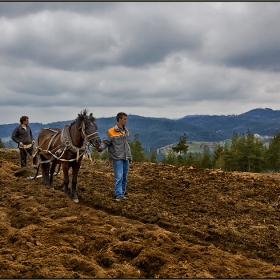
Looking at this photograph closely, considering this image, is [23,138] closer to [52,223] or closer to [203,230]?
[52,223]

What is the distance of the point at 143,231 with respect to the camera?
21.6 ft

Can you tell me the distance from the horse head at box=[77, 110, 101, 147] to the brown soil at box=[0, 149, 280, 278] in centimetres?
195

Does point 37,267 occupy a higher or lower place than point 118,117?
lower

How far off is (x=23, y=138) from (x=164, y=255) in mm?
10271

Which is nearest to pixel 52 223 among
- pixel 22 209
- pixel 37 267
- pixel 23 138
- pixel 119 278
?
pixel 22 209

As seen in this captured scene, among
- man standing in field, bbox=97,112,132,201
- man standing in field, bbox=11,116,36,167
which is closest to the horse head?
man standing in field, bbox=97,112,132,201

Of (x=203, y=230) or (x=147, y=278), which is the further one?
(x=203, y=230)

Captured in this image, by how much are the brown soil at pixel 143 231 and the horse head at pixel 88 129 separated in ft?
6.40

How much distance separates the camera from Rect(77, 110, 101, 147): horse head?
9133mm

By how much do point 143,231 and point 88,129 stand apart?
400 cm

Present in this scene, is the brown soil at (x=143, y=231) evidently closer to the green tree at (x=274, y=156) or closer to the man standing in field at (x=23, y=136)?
the man standing in field at (x=23, y=136)

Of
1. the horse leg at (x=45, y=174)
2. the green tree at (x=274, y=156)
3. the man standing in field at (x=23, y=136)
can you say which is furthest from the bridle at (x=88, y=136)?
the green tree at (x=274, y=156)

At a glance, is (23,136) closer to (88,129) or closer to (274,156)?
(88,129)

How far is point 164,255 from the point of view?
5312mm
